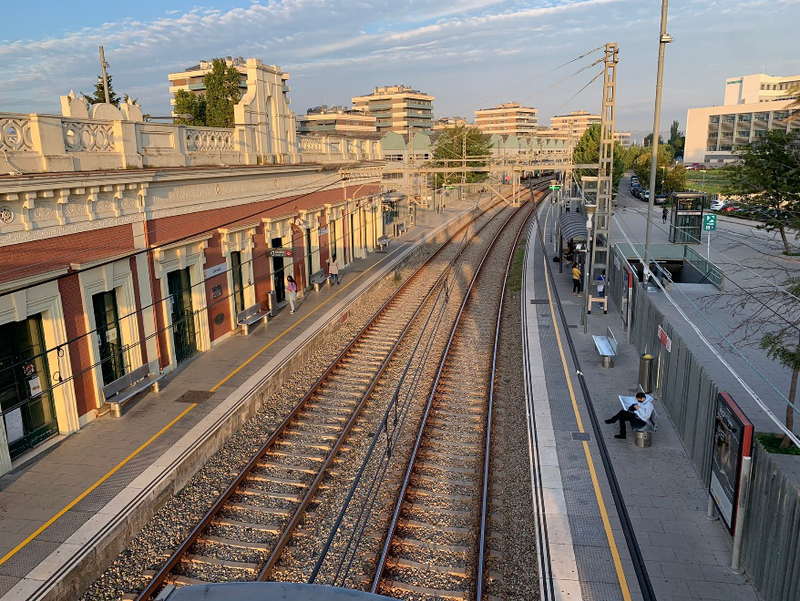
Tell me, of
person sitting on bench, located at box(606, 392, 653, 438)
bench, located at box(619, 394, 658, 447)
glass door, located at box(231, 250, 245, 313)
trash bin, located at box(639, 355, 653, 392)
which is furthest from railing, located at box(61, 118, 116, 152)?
trash bin, located at box(639, 355, 653, 392)

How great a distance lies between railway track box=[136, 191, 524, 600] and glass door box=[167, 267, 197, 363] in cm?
406

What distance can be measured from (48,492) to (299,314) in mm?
11477

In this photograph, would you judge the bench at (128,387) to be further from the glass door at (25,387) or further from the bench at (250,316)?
the bench at (250,316)

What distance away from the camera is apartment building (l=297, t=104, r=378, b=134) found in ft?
364

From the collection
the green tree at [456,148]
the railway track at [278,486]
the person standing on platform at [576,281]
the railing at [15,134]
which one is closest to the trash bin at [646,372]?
the railway track at [278,486]

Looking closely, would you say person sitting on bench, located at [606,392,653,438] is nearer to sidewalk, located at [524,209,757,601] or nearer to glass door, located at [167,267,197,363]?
sidewalk, located at [524,209,757,601]

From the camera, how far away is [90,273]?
12.0 meters

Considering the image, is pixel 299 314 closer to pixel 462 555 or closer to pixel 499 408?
pixel 499 408

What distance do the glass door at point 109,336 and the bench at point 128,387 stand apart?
1.25ft

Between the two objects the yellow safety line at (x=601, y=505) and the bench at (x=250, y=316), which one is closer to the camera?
the yellow safety line at (x=601, y=505)

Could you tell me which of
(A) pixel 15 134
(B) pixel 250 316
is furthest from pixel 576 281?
(A) pixel 15 134

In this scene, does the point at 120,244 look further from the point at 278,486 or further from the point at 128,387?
the point at 278,486

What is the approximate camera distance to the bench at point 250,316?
18.3 meters

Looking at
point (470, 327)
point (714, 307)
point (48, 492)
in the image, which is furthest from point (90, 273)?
point (714, 307)
